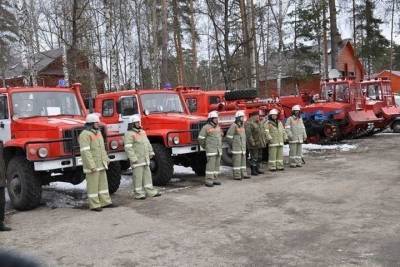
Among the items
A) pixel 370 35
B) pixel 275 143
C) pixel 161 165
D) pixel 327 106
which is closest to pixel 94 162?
pixel 161 165

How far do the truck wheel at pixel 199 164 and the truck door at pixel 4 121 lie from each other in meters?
4.79

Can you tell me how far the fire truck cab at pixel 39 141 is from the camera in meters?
9.48

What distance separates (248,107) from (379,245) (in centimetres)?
979

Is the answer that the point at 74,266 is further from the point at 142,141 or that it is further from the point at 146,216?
the point at 142,141

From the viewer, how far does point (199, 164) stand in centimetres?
1351

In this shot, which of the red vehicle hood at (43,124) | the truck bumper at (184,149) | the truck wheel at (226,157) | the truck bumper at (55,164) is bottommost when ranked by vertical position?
the truck wheel at (226,157)

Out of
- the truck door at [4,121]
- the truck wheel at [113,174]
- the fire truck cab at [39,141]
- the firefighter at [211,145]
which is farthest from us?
the firefighter at [211,145]

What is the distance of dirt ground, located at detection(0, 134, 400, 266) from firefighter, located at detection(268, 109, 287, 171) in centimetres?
180

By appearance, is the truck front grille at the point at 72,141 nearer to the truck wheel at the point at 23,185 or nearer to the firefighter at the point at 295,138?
the truck wheel at the point at 23,185

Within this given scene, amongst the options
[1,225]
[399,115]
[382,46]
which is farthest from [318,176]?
[382,46]

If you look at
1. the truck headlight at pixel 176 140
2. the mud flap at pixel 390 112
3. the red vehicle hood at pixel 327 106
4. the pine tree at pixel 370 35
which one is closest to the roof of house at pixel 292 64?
the pine tree at pixel 370 35

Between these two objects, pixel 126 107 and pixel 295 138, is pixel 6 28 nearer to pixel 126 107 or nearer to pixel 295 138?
pixel 126 107

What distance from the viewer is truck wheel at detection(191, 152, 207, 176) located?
13406 millimetres

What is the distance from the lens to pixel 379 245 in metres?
6.45
